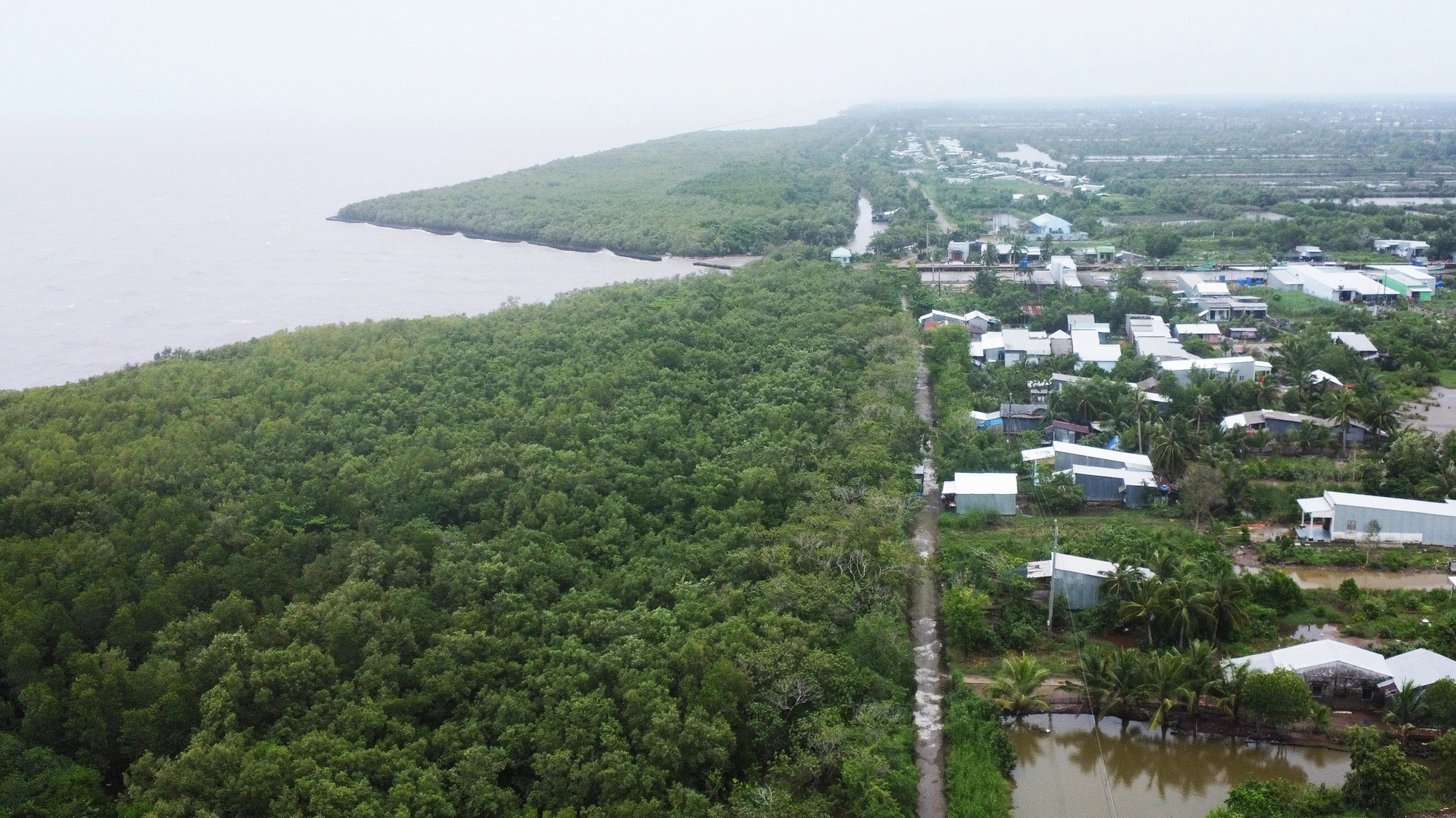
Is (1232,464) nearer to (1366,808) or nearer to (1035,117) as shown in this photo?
(1366,808)

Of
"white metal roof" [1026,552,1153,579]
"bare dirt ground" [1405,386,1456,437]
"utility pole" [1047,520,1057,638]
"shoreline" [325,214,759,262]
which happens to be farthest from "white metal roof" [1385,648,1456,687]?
"shoreline" [325,214,759,262]

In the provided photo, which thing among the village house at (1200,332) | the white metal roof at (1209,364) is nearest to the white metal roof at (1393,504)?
the white metal roof at (1209,364)

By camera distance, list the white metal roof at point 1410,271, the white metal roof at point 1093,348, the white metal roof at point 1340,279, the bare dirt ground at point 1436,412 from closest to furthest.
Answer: the bare dirt ground at point 1436,412 → the white metal roof at point 1093,348 → the white metal roof at point 1340,279 → the white metal roof at point 1410,271

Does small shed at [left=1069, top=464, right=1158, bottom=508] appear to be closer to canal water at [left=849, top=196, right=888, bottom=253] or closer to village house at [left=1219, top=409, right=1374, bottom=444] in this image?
village house at [left=1219, top=409, right=1374, bottom=444]

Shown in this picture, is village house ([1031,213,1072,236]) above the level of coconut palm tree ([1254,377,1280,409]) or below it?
above

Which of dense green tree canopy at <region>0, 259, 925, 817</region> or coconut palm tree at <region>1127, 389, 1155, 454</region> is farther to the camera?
coconut palm tree at <region>1127, 389, 1155, 454</region>

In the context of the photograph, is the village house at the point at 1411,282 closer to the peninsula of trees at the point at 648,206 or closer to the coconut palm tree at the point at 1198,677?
the peninsula of trees at the point at 648,206

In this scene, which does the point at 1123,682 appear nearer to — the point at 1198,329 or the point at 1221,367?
the point at 1221,367
